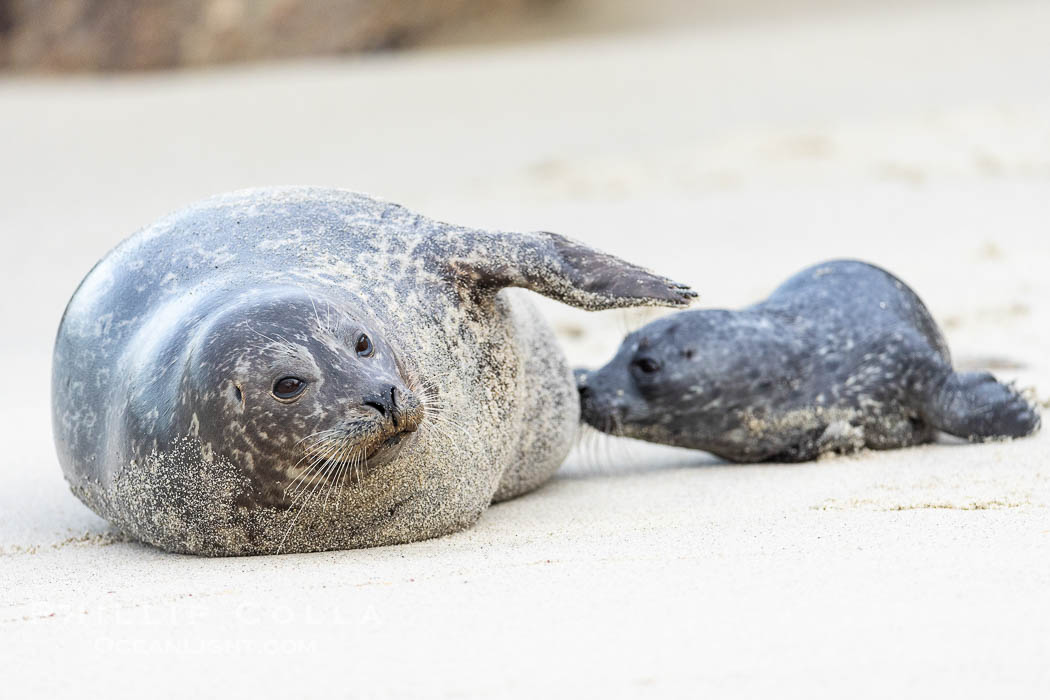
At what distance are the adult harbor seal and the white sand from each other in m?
0.15

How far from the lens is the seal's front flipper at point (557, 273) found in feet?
11.8

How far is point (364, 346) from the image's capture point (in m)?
3.02

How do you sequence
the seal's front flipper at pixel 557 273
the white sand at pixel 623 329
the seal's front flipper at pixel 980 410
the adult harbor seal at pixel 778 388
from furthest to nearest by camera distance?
the adult harbor seal at pixel 778 388 < the seal's front flipper at pixel 980 410 < the seal's front flipper at pixel 557 273 < the white sand at pixel 623 329

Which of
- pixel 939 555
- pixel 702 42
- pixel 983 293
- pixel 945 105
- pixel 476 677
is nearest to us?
pixel 476 677

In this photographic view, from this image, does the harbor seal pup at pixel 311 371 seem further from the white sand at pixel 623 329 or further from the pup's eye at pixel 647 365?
the pup's eye at pixel 647 365

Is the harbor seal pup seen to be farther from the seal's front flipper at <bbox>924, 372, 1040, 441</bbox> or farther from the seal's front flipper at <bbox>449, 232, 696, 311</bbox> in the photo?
the seal's front flipper at <bbox>924, 372, 1040, 441</bbox>

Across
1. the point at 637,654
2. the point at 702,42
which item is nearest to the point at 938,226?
the point at 637,654

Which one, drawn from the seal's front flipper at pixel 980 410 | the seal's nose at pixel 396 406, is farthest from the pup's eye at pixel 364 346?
the seal's front flipper at pixel 980 410

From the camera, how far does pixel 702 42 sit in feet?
46.4

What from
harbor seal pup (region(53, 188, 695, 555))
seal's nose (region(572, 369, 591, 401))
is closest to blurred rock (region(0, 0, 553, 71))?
seal's nose (region(572, 369, 591, 401))

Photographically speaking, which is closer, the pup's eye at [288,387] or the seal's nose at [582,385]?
the pup's eye at [288,387]

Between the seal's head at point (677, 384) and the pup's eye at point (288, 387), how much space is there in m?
1.64

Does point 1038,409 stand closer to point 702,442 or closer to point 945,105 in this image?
point 702,442

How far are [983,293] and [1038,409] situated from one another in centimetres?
164
